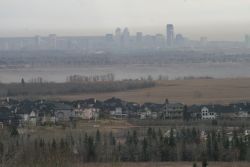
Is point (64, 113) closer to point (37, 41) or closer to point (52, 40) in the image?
point (37, 41)

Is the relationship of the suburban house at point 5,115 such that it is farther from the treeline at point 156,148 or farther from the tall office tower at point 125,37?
the tall office tower at point 125,37

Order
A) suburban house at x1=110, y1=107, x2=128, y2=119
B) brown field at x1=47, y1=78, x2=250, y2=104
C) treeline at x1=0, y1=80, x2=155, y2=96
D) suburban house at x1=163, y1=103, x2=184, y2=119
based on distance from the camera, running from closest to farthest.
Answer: suburban house at x1=163, y1=103, x2=184, y2=119
suburban house at x1=110, y1=107, x2=128, y2=119
brown field at x1=47, y1=78, x2=250, y2=104
treeline at x1=0, y1=80, x2=155, y2=96

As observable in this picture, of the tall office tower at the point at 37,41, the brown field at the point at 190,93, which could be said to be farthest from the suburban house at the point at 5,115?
the tall office tower at the point at 37,41

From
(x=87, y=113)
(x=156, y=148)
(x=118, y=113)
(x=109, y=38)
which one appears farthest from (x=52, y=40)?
(x=156, y=148)

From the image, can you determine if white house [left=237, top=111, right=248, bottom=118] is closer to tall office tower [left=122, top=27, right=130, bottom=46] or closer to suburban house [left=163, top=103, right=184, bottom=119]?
suburban house [left=163, top=103, right=184, bottom=119]

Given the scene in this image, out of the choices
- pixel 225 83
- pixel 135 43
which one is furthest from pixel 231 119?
pixel 135 43

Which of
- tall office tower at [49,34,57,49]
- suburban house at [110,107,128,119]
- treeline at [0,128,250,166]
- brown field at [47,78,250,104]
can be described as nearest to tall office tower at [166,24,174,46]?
tall office tower at [49,34,57,49]

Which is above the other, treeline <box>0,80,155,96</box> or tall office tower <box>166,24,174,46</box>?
tall office tower <box>166,24,174,46</box>

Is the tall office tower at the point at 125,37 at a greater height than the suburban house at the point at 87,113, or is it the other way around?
the tall office tower at the point at 125,37
